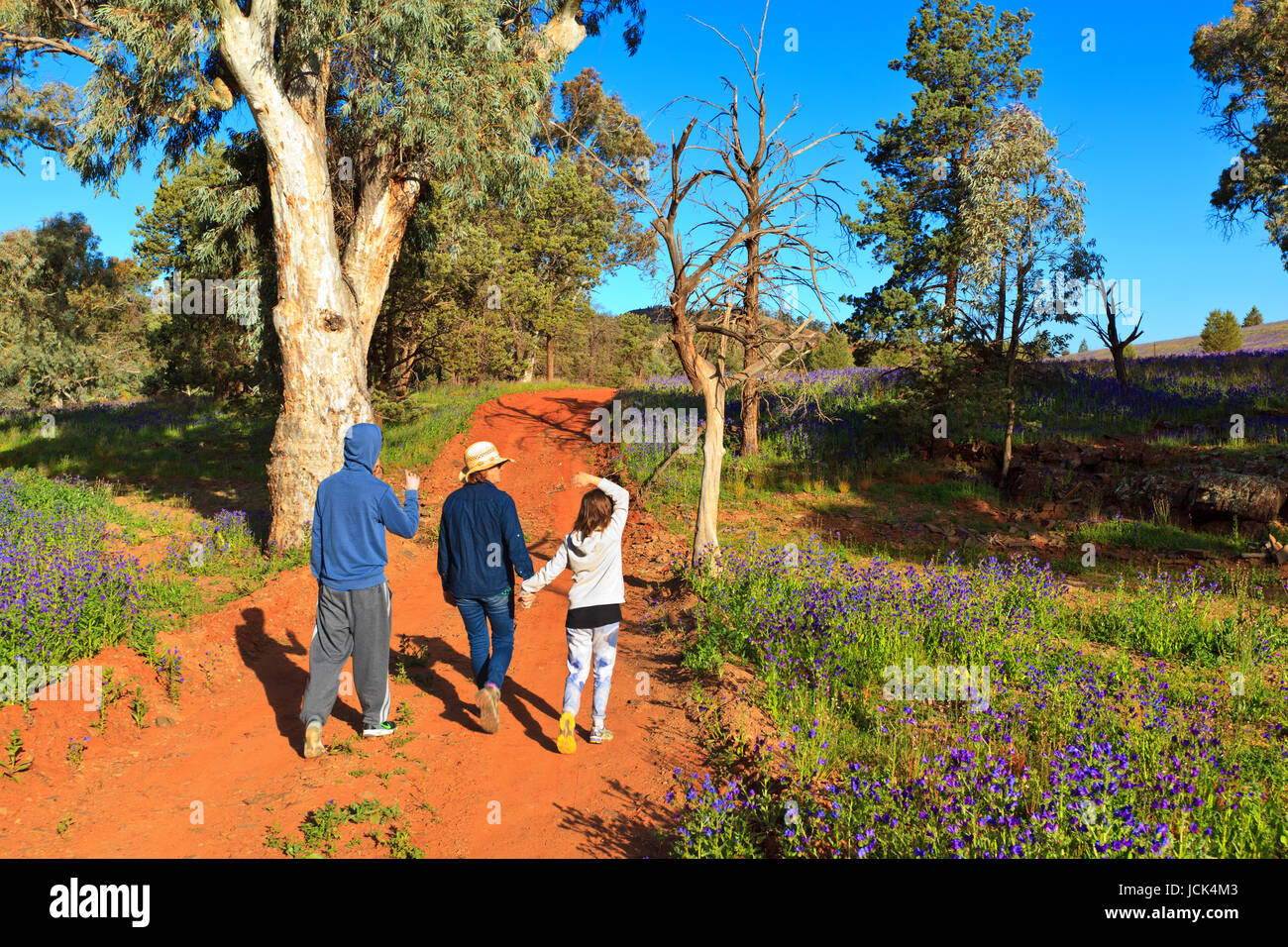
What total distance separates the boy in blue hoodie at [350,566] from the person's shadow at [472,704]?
985mm

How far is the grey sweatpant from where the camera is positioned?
5.34m

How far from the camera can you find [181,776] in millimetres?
5090

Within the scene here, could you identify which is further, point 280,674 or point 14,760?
point 280,674

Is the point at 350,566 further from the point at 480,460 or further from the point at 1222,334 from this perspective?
the point at 1222,334

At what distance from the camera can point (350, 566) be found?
5336mm

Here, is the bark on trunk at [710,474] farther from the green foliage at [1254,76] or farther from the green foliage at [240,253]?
the green foliage at [1254,76]

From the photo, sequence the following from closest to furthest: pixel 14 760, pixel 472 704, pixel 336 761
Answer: pixel 14 760
pixel 336 761
pixel 472 704

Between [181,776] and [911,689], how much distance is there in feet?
17.7

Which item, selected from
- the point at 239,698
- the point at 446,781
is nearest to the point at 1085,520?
the point at 446,781

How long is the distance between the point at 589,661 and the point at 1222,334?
4467cm

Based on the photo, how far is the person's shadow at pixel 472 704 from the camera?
5.84 meters

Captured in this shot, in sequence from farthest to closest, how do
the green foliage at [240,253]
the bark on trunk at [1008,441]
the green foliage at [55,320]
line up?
the green foliage at [55,320]
the bark on trunk at [1008,441]
the green foliage at [240,253]

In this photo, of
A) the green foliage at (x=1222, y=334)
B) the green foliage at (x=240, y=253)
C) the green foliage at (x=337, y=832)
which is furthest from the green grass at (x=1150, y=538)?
the green foliage at (x=1222, y=334)

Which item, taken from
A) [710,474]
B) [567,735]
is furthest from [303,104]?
[567,735]
